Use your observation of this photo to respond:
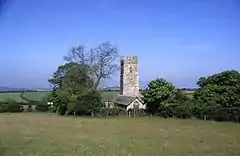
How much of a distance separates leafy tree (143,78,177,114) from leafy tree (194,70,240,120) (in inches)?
88.7

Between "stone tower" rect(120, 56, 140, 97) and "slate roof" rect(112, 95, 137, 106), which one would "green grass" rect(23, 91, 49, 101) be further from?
"stone tower" rect(120, 56, 140, 97)

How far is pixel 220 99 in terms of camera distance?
26859 mm

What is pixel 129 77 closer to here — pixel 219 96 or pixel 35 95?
pixel 35 95

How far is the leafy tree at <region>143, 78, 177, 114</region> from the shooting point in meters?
30.3

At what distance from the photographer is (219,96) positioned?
27.1m

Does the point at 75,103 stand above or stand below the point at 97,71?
below

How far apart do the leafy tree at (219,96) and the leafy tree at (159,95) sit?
2.25m

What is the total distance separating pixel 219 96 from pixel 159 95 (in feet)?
17.9

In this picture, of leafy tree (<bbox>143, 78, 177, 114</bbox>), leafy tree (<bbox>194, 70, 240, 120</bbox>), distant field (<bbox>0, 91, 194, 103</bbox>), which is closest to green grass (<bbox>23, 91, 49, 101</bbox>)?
distant field (<bbox>0, 91, 194, 103</bbox>)

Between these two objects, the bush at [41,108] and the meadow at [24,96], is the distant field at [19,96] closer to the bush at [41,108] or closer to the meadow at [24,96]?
the meadow at [24,96]

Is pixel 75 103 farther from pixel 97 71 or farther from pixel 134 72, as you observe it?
pixel 134 72

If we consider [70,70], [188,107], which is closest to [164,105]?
[188,107]

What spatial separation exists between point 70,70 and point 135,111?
7169mm

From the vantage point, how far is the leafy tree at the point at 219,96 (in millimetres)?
25281
